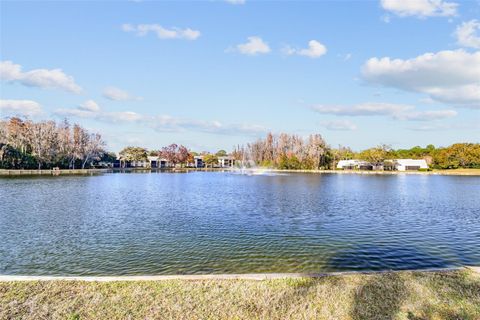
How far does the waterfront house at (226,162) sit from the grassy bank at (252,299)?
459 ft

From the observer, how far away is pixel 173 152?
13100 cm

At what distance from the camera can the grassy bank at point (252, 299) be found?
5.23 m

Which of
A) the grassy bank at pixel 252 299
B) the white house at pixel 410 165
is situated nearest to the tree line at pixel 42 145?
the grassy bank at pixel 252 299

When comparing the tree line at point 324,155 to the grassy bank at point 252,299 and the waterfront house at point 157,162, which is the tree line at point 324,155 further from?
the grassy bank at point 252,299

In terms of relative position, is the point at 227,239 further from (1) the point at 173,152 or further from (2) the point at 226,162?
(2) the point at 226,162

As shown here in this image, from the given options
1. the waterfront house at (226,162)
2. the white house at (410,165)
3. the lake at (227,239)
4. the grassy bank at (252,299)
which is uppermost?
the waterfront house at (226,162)

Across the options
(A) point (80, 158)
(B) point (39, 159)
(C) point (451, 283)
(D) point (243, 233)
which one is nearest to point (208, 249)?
(D) point (243, 233)

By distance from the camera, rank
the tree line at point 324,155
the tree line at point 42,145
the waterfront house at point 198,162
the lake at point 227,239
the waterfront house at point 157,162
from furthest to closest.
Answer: the waterfront house at point 198,162
the waterfront house at point 157,162
the tree line at point 324,155
the tree line at point 42,145
the lake at point 227,239

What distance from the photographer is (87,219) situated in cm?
1758

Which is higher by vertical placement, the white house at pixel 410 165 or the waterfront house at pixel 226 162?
the waterfront house at pixel 226 162

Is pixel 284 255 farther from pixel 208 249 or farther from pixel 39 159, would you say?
pixel 39 159

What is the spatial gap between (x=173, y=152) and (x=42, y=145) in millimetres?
57997

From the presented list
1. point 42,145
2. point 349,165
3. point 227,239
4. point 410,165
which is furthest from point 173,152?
point 227,239

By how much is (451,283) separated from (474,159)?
102m
